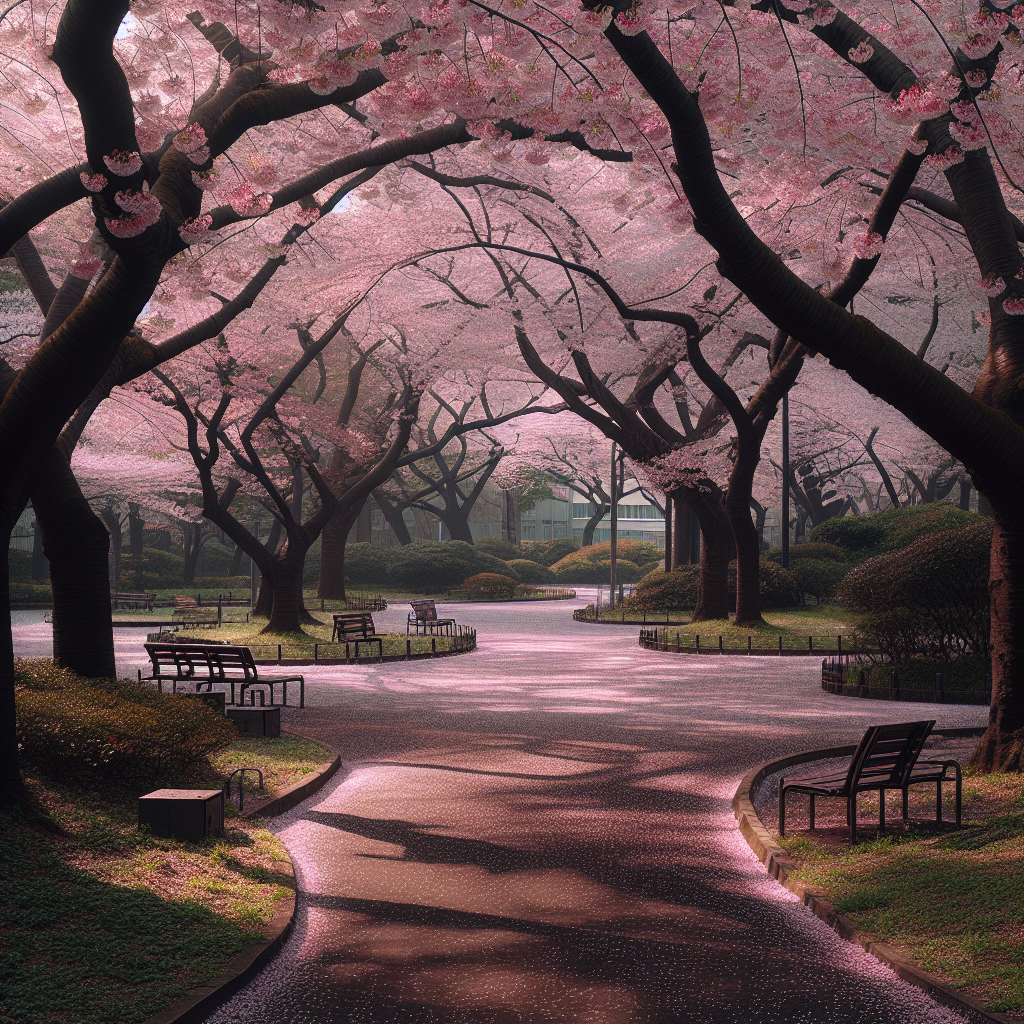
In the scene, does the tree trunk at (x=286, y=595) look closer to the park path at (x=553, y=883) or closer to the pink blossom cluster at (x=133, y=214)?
the park path at (x=553, y=883)

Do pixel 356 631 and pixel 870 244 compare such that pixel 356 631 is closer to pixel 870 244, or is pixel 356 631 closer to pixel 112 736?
pixel 112 736

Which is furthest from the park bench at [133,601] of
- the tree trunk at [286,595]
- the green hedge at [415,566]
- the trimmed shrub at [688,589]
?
the trimmed shrub at [688,589]

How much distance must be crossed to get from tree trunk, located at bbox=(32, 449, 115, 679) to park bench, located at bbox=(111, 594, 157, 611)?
33.6m

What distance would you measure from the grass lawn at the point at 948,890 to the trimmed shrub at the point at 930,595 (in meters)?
9.38

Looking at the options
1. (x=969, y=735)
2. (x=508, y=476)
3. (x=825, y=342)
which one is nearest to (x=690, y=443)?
(x=969, y=735)

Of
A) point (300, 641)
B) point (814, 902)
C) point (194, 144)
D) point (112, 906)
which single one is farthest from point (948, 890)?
point (300, 641)

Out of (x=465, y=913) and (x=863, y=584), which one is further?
(x=863, y=584)

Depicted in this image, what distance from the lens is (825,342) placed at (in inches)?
349

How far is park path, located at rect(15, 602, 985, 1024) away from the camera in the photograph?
5.30 metres

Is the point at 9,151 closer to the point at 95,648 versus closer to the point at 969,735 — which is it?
the point at 95,648

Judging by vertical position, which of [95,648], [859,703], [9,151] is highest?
[9,151]

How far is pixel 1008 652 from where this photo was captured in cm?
1023

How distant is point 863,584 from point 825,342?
37.5 ft

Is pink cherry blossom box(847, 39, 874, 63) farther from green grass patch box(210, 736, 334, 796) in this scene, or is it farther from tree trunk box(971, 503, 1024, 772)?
green grass patch box(210, 736, 334, 796)
